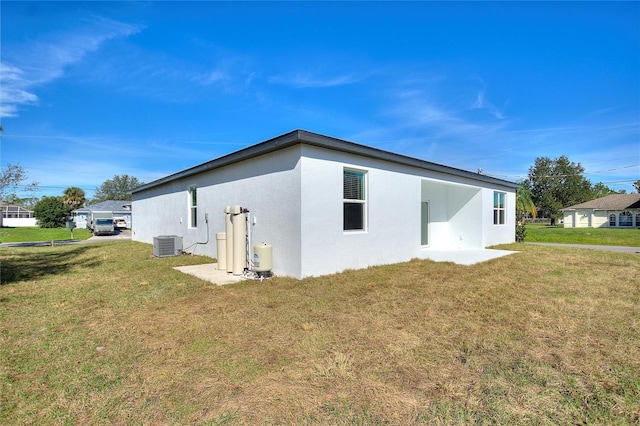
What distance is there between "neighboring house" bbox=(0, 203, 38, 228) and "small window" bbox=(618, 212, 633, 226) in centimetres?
7081

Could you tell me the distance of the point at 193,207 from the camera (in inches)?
464

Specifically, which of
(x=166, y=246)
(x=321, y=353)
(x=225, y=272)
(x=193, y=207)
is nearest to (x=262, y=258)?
(x=225, y=272)

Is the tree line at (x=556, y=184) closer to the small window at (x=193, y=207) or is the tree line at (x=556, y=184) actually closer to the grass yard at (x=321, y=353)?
the small window at (x=193, y=207)

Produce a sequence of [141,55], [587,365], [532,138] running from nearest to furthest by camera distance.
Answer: [587,365] < [141,55] < [532,138]

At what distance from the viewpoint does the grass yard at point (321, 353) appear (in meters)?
2.34

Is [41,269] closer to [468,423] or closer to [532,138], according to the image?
[468,423]

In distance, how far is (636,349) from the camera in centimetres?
341

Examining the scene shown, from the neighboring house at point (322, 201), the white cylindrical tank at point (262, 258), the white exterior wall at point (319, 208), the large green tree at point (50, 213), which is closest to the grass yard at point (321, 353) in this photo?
the white cylindrical tank at point (262, 258)

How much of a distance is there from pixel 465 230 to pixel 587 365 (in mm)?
10602

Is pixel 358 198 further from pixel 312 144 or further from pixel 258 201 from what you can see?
pixel 258 201

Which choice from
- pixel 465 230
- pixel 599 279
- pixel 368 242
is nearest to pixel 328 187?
pixel 368 242

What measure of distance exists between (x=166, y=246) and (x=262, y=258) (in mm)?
5967

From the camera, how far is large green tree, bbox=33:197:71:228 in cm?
3539

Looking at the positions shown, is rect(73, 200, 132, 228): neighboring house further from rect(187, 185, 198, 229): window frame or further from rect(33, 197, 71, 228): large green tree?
rect(187, 185, 198, 229): window frame
